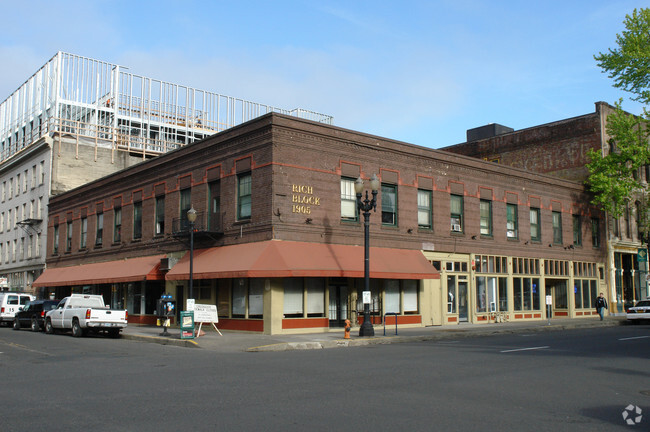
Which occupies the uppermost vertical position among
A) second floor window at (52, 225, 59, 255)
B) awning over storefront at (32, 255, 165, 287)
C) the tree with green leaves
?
the tree with green leaves

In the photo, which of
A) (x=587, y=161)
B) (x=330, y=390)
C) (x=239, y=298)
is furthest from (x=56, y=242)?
(x=330, y=390)

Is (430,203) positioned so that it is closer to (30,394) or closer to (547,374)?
(547,374)

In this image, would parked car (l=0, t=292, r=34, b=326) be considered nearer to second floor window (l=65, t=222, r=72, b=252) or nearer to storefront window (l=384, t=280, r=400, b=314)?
second floor window (l=65, t=222, r=72, b=252)

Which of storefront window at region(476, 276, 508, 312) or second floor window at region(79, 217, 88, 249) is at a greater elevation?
second floor window at region(79, 217, 88, 249)

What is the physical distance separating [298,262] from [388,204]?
6.80 meters

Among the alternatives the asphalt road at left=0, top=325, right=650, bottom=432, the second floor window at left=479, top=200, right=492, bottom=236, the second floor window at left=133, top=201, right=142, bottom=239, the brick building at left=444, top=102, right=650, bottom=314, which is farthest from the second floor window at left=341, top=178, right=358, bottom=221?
the brick building at left=444, top=102, right=650, bottom=314

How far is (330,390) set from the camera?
10398 millimetres

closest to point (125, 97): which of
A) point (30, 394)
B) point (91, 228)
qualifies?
point (91, 228)

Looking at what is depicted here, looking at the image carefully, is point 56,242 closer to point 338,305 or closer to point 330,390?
point 338,305

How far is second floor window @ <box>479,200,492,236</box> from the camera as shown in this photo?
108 ft

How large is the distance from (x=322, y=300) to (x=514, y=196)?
50.1 ft

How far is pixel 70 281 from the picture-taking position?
3759 cm

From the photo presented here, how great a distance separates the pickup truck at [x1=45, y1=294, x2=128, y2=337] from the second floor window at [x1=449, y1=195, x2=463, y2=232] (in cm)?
1672

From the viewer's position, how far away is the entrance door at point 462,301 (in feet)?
103
